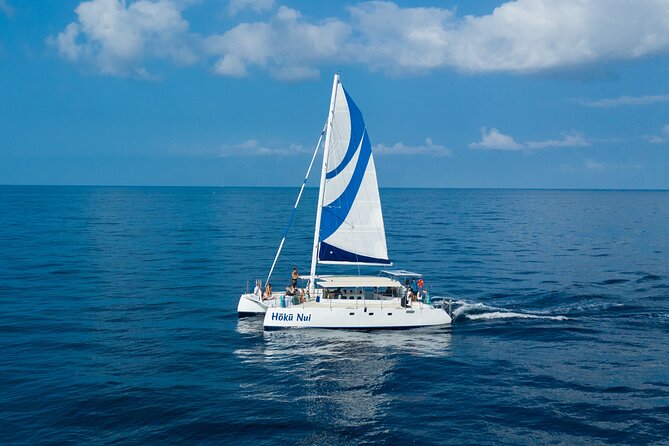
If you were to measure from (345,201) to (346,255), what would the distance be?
397 cm

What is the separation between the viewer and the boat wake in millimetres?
43094

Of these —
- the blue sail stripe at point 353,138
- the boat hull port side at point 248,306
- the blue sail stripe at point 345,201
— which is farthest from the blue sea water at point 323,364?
the blue sail stripe at point 353,138

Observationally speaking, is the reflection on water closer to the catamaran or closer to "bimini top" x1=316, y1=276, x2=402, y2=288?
the catamaran

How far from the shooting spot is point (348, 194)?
42344 mm

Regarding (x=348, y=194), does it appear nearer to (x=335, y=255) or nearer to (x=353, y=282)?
(x=335, y=255)

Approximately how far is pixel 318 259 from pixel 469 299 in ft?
49.3

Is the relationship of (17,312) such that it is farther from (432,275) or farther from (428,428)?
(432,275)

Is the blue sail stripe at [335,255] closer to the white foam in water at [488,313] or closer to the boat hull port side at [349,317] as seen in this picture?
the boat hull port side at [349,317]

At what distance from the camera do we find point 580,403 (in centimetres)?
2739

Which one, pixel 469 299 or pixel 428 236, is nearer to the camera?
pixel 469 299

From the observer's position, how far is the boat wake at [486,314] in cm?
4309

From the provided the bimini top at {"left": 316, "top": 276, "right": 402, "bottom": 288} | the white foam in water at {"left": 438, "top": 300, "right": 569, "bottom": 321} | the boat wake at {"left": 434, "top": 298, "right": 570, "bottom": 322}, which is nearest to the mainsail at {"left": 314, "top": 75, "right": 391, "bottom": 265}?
the bimini top at {"left": 316, "top": 276, "right": 402, "bottom": 288}

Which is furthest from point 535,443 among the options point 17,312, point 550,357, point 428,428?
point 17,312

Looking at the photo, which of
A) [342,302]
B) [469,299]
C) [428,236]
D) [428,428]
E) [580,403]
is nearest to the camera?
[428,428]
